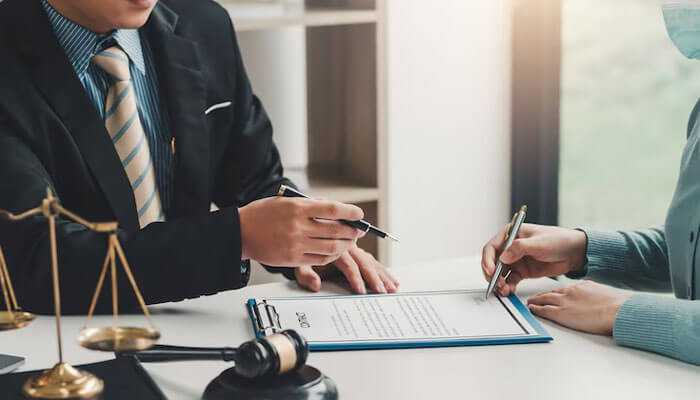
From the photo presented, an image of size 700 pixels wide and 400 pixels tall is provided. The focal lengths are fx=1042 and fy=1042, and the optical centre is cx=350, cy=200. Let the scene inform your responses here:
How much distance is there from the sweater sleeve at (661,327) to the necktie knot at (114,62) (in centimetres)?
90

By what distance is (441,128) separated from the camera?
2.99m

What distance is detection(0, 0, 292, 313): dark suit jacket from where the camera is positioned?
142cm

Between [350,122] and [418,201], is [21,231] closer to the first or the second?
[350,122]

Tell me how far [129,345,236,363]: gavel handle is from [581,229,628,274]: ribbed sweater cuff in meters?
0.67

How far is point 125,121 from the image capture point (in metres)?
1.73

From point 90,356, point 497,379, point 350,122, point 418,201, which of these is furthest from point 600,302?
point 418,201

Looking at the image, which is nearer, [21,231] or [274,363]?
[274,363]

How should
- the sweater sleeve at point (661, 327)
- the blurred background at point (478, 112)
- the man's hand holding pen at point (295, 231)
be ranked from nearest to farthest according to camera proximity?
the sweater sleeve at point (661, 327) < the man's hand holding pen at point (295, 231) < the blurred background at point (478, 112)

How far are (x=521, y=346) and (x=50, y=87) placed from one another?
0.84 m

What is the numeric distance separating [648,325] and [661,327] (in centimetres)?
2

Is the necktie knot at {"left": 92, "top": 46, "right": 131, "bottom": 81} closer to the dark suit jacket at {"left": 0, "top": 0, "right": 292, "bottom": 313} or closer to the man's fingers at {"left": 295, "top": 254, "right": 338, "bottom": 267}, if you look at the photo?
the dark suit jacket at {"left": 0, "top": 0, "right": 292, "bottom": 313}

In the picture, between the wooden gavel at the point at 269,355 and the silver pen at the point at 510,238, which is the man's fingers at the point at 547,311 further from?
the wooden gavel at the point at 269,355

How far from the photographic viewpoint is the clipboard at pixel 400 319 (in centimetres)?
131

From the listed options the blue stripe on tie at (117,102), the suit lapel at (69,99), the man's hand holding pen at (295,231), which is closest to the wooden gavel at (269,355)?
the man's hand holding pen at (295,231)
